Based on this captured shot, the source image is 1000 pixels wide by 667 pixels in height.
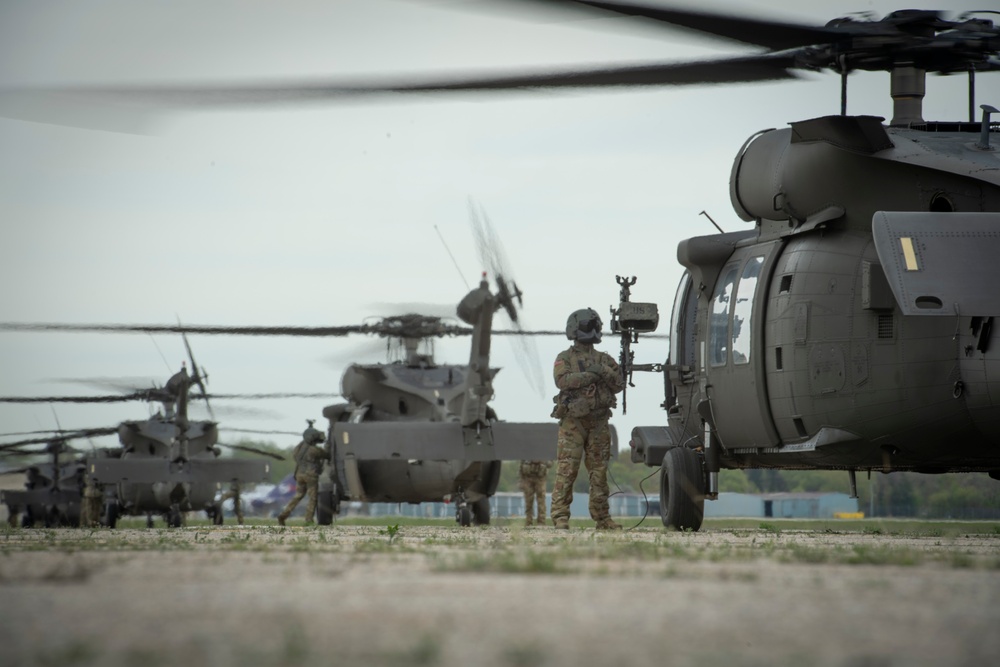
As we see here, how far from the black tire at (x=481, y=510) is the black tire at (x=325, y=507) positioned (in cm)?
295

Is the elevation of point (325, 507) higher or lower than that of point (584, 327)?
lower

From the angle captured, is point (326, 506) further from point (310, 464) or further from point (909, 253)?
point (909, 253)

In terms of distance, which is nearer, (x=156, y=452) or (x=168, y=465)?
(x=168, y=465)

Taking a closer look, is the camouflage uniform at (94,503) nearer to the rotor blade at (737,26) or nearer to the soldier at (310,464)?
the soldier at (310,464)

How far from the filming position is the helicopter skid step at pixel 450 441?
18891mm

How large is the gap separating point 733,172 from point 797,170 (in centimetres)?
117

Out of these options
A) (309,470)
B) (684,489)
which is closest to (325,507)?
(309,470)

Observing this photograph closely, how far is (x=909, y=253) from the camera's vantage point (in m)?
9.20

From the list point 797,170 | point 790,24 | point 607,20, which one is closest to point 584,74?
point 607,20

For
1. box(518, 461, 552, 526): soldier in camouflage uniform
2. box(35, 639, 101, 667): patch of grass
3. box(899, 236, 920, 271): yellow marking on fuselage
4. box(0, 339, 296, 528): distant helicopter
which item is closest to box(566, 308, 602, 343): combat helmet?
box(899, 236, 920, 271): yellow marking on fuselage

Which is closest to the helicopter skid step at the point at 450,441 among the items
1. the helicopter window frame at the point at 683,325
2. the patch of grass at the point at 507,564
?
the helicopter window frame at the point at 683,325

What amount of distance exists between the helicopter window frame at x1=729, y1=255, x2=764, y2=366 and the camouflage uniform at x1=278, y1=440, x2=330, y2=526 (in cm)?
1401

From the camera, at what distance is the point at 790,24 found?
8898 mm

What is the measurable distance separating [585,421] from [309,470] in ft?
46.4
